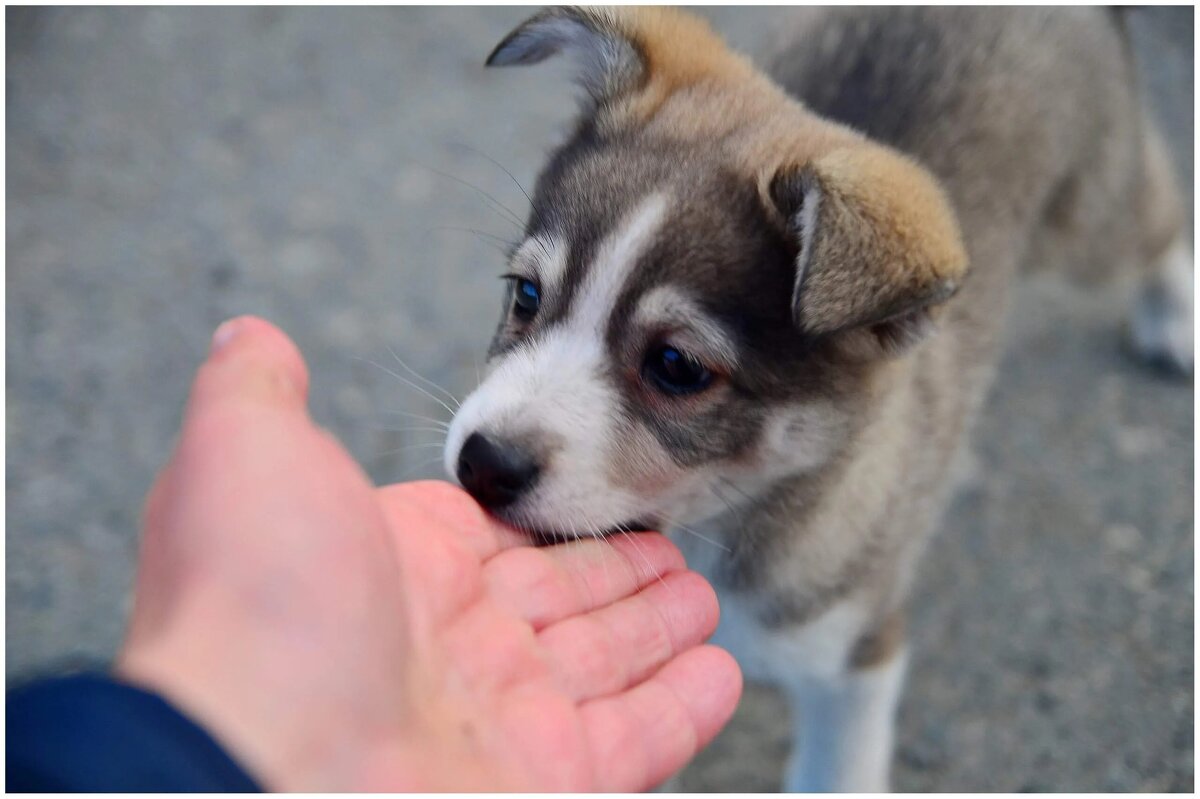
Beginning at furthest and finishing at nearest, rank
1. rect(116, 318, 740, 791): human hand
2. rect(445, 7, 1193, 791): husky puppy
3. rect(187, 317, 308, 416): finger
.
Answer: rect(445, 7, 1193, 791): husky puppy < rect(187, 317, 308, 416): finger < rect(116, 318, 740, 791): human hand

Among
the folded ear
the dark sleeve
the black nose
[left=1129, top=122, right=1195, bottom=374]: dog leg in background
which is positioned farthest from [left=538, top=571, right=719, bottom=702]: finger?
[left=1129, top=122, right=1195, bottom=374]: dog leg in background

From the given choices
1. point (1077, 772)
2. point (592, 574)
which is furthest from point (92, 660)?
point (1077, 772)

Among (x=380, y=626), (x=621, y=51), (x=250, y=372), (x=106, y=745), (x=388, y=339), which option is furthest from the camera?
(x=388, y=339)

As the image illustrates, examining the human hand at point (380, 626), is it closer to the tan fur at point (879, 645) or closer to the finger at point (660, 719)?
the finger at point (660, 719)

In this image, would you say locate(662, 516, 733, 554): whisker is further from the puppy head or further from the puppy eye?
the puppy eye

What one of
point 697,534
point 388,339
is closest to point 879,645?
point 697,534

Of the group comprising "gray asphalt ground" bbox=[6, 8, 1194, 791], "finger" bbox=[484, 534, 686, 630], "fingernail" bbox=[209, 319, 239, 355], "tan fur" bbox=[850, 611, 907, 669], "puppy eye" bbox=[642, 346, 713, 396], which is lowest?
"gray asphalt ground" bbox=[6, 8, 1194, 791]

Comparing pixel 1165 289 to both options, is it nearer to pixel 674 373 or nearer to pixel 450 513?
pixel 674 373
